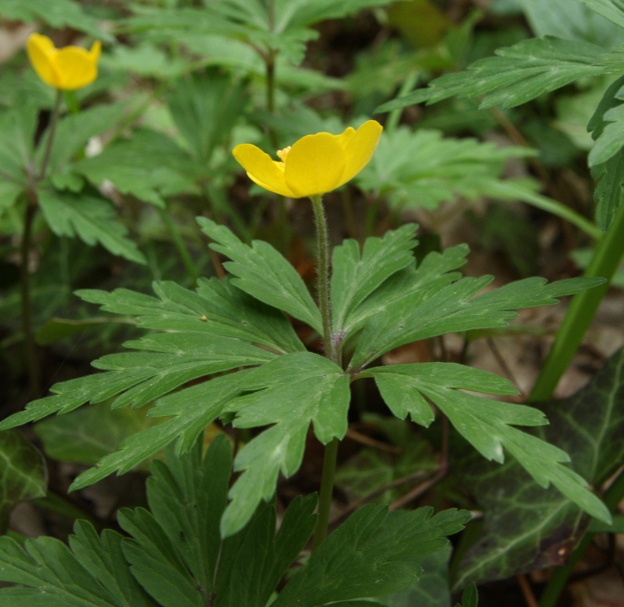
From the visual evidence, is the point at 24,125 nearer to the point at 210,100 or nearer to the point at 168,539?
the point at 210,100

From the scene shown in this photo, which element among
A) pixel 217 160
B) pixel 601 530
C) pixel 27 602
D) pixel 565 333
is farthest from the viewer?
pixel 217 160

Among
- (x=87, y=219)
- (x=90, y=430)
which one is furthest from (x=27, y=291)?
(x=90, y=430)

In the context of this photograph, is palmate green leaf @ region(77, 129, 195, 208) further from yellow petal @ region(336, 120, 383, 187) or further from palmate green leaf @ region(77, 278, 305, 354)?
yellow petal @ region(336, 120, 383, 187)

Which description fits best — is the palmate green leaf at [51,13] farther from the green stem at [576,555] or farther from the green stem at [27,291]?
the green stem at [576,555]

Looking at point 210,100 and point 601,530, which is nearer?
point 601,530

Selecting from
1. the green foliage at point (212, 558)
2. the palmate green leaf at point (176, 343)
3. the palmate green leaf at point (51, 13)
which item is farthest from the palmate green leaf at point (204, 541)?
the palmate green leaf at point (51, 13)

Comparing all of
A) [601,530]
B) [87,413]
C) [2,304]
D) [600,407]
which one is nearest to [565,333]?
[600,407]
